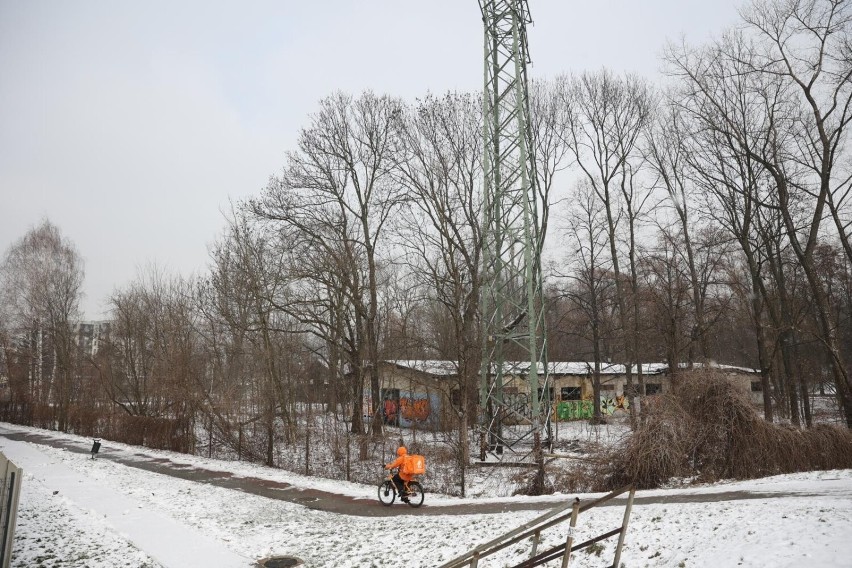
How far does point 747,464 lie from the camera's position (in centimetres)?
1272

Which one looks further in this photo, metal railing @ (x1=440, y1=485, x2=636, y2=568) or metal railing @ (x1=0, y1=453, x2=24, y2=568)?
metal railing @ (x1=0, y1=453, x2=24, y2=568)

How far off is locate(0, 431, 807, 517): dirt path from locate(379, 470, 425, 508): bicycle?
0.55 ft

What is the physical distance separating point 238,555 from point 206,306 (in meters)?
20.5

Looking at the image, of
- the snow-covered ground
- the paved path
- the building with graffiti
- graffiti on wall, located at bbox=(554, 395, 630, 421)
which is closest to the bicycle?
the snow-covered ground

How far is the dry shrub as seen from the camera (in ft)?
41.1

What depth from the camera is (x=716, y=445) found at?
13.3 meters

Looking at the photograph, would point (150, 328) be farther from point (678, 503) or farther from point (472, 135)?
point (678, 503)

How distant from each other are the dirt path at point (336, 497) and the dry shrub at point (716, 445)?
2.65 m

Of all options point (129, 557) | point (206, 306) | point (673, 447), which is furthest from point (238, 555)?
point (206, 306)

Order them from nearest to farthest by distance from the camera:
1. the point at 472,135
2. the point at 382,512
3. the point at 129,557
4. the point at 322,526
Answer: the point at 129,557 < the point at 322,526 < the point at 382,512 < the point at 472,135

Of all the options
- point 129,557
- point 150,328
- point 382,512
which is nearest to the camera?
point 129,557

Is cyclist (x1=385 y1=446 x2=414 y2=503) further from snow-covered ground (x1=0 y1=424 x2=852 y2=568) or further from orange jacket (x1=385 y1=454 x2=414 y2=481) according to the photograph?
snow-covered ground (x1=0 y1=424 x2=852 y2=568)

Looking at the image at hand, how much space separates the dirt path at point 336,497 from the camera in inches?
392

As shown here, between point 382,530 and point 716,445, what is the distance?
849 centimetres
